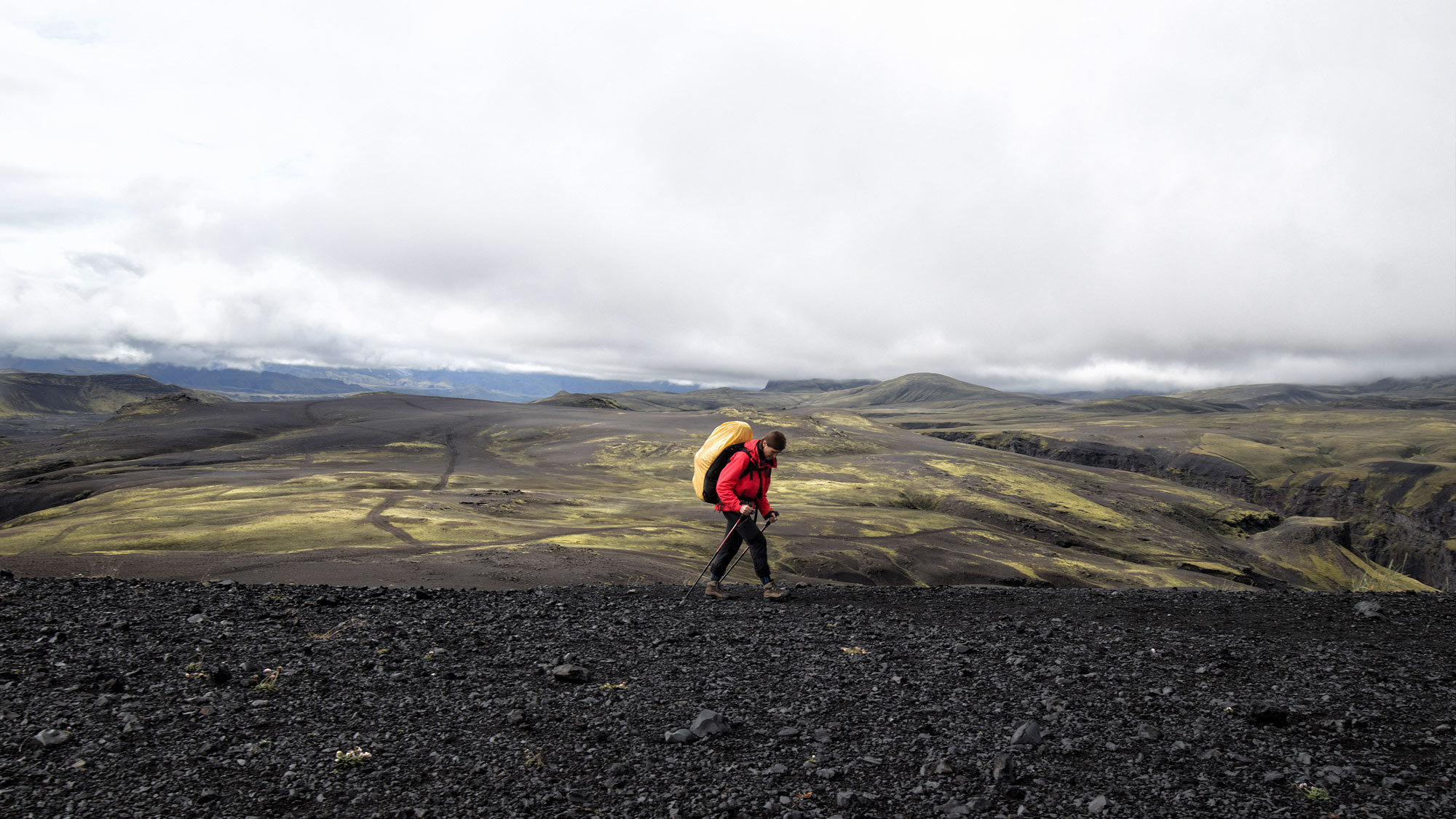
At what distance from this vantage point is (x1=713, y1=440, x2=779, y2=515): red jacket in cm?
1349

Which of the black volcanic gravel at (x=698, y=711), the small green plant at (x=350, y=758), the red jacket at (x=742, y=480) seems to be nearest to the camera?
the black volcanic gravel at (x=698, y=711)

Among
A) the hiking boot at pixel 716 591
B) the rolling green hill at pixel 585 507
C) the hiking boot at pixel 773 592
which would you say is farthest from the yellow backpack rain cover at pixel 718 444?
A: the rolling green hill at pixel 585 507

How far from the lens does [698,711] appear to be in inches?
300

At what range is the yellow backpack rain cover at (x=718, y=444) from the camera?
44.6 feet

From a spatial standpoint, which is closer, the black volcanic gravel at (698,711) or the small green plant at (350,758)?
the black volcanic gravel at (698,711)

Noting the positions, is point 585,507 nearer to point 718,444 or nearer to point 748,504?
point 748,504

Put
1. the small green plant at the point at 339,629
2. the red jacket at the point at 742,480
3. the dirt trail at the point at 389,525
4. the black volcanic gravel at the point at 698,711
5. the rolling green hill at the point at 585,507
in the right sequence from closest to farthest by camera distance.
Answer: the black volcanic gravel at the point at 698,711 → the small green plant at the point at 339,629 → the red jacket at the point at 742,480 → the dirt trail at the point at 389,525 → the rolling green hill at the point at 585,507

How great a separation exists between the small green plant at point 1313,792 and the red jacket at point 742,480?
8716mm

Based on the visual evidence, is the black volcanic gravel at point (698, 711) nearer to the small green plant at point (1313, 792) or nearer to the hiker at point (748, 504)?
the small green plant at point (1313, 792)

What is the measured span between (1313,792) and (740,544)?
9346 millimetres

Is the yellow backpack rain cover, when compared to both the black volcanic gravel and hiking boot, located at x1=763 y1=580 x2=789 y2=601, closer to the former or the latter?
hiking boot, located at x1=763 y1=580 x2=789 y2=601

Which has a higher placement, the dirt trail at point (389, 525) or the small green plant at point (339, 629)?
the small green plant at point (339, 629)

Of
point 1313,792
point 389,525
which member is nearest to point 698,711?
point 1313,792

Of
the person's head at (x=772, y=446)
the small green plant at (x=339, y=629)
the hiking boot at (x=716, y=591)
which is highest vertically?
the person's head at (x=772, y=446)
